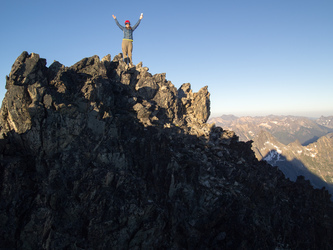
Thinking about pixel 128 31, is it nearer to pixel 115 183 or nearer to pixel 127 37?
pixel 127 37

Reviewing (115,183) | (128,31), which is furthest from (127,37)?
(115,183)

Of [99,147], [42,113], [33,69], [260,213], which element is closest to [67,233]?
[99,147]

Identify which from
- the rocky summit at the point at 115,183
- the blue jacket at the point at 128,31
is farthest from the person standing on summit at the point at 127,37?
the rocky summit at the point at 115,183

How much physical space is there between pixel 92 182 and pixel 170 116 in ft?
97.5

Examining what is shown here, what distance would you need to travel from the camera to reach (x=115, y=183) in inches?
1280

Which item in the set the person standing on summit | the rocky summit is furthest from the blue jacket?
the rocky summit

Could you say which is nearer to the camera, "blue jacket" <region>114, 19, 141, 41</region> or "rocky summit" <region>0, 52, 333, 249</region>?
"rocky summit" <region>0, 52, 333, 249</region>

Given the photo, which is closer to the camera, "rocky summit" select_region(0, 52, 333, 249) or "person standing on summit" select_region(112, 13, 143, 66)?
"rocky summit" select_region(0, 52, 333, 249)

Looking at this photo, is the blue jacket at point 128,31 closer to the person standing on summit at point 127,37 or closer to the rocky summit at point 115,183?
the person standing on summit at point 127,37

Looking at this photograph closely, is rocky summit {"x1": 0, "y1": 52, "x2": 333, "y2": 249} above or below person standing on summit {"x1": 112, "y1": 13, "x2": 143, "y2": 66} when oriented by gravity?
below

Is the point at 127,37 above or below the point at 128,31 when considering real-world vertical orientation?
below

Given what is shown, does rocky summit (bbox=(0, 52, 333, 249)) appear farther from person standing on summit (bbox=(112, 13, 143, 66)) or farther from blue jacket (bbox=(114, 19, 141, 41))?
blue jacket (bbox=(114, 19, 141, 41))

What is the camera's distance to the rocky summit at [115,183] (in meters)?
28.5

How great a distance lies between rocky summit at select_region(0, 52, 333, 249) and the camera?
28484 millimetres
